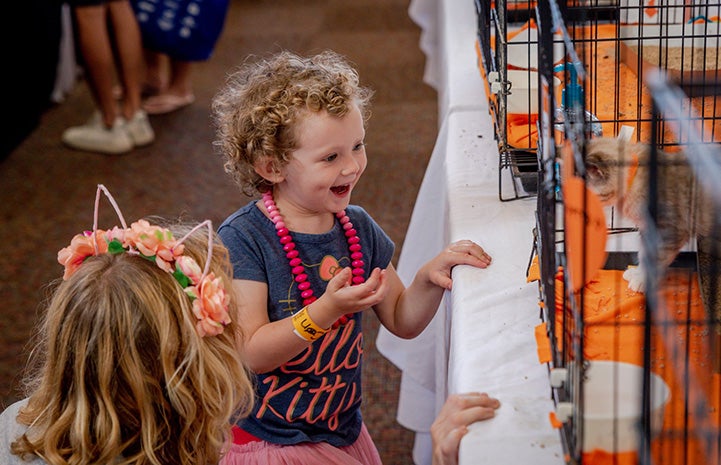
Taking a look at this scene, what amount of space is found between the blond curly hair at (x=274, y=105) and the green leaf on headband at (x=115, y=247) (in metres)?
0.26

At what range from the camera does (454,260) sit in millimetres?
1202

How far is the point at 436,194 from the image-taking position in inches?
65.3

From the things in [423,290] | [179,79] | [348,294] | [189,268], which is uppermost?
[189,268]

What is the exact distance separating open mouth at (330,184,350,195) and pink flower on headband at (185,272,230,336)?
11.7 inches

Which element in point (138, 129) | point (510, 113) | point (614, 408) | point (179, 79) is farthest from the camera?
point (179, 79)

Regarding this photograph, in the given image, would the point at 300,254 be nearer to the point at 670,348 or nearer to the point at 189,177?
the point at 670,348

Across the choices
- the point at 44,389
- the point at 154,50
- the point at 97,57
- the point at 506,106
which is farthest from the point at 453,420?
the point at 154,50

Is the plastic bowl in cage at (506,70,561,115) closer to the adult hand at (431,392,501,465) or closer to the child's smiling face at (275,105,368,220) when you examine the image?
the child's smiling face at (275,105,368,220)

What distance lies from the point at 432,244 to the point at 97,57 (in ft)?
6.07

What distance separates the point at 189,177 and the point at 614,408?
8.06ft

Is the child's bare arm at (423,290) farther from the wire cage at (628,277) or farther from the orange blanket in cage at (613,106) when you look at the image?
the orange blanket in cage at (613,106)

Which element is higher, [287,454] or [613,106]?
[613,106]

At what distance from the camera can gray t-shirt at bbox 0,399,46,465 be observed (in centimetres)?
94

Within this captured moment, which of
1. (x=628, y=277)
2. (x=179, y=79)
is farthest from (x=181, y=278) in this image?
(x=179, y=79)
